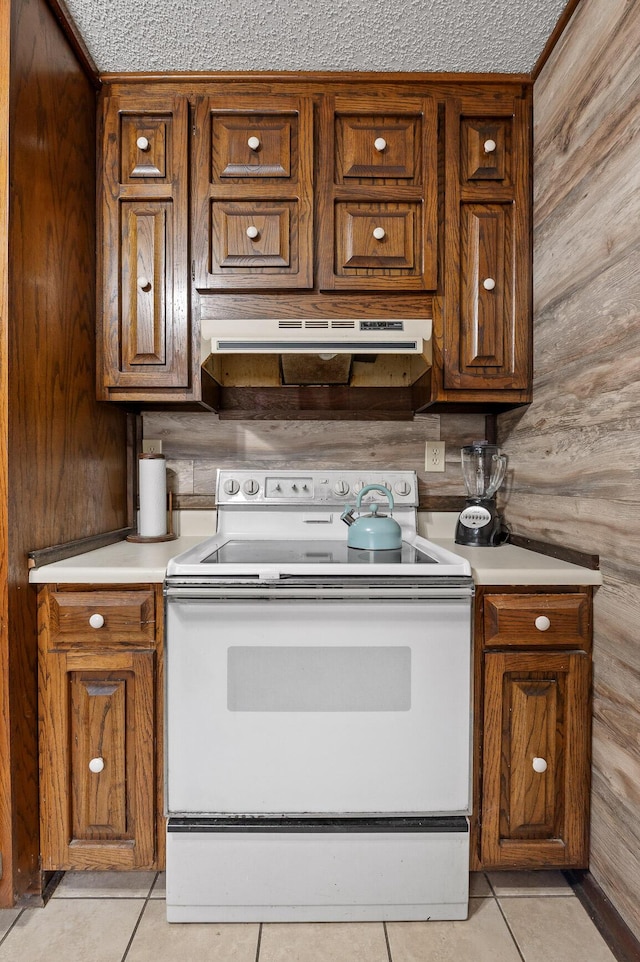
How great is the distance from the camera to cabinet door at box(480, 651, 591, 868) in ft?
4.72

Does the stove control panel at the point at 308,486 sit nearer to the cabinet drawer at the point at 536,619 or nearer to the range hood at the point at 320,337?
the range hood at the point at 320,337

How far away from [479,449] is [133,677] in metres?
1.34

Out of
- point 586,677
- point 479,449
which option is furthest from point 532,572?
point 479,449

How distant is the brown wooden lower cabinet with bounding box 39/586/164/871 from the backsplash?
28.0 inches

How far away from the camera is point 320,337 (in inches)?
65.6

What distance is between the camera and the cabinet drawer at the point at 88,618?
4.69 feet

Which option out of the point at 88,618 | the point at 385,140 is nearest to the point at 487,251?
the point at 385,140

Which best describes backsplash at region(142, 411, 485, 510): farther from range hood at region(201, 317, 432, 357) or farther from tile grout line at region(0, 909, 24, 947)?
tile grout line at region(0, 909, 24, 947)

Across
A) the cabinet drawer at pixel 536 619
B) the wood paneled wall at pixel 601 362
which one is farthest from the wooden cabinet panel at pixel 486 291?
the cabinet drawer at pixel 536 619

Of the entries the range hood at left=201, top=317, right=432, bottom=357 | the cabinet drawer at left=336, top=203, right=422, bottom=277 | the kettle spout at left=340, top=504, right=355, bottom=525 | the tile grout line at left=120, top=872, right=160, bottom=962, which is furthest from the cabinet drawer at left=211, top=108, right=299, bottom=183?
the tile grout line at left=120, top=872, right=160, bottom=962

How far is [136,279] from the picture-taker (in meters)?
1.79

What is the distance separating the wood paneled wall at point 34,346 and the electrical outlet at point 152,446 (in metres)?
0.33

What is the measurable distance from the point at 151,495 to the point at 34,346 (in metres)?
0.65

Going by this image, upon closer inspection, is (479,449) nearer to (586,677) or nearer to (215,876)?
(586,677)
